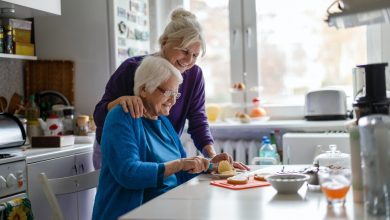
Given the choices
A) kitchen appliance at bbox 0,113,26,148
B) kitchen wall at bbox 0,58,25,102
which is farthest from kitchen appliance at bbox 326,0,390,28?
kitchen wall at bbox 0,58,25,102

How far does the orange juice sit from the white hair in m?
0.76

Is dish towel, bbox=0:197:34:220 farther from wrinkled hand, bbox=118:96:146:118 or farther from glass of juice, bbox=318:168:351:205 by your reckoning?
glass of juice, bbox=318:168:351:205

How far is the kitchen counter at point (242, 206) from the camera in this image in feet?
4.12

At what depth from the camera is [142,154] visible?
5.93ft

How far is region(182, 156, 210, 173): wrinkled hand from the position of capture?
1710mm

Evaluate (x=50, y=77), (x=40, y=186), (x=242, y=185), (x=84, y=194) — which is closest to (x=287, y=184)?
(x=242, y=185)

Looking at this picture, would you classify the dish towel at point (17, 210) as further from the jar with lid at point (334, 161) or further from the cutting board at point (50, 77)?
the jar with lid at point (334, 161)

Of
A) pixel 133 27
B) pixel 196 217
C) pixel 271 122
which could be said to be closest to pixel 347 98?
pixel 271 122

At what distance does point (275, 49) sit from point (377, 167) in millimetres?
2323

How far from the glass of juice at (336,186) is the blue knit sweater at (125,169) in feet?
1.88

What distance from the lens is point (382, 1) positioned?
4.74 feet

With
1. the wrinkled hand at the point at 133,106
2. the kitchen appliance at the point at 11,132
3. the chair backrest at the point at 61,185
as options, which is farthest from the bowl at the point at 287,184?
the kitchen appliance at the point at 11,132

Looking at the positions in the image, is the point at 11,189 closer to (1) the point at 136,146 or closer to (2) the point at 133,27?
(1) the point at 136,146

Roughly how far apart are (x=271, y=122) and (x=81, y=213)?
135cm
